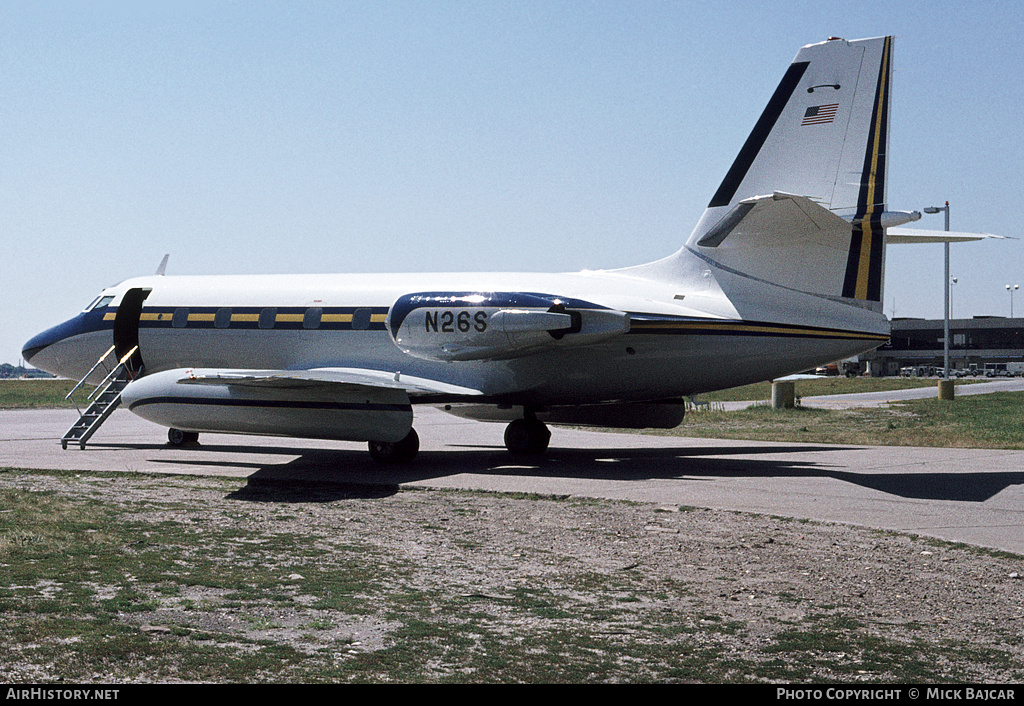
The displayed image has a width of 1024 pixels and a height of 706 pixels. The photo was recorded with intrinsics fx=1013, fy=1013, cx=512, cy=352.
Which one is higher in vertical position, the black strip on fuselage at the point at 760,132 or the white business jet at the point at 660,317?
the black strip on fuselage at the point at 760,132

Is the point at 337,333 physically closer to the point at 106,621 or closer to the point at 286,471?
the point at 286,471

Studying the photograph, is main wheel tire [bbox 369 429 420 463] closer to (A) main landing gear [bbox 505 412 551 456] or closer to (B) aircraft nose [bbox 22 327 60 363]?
(A) main landing gear [bbox 505 412 551 456]

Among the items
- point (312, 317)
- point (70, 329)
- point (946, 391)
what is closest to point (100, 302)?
point (70, 329)

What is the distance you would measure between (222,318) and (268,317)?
1167mm

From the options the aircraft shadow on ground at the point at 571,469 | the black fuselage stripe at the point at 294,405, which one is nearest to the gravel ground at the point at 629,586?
the aircraft shadow on ground at the point at 571,469

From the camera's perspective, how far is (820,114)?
17422mm

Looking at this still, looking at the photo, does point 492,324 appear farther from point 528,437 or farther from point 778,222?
point 778,222

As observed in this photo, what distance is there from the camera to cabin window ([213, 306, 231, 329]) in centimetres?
2100

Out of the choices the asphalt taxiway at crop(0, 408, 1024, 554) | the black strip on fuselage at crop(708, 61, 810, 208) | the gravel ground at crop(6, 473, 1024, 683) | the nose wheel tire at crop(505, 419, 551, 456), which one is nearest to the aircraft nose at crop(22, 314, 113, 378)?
the asphalt taxiway at crop(0, 408, 1024, 554)

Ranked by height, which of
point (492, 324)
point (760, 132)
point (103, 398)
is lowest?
point (103, 398)

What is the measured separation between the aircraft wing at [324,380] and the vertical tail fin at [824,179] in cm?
570

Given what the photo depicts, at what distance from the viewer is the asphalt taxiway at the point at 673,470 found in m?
12.7

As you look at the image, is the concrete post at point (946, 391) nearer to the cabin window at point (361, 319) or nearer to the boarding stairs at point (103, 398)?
the cabin window at point (361, 319)

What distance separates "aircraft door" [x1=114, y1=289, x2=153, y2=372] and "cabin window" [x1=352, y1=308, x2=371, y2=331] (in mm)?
5486
